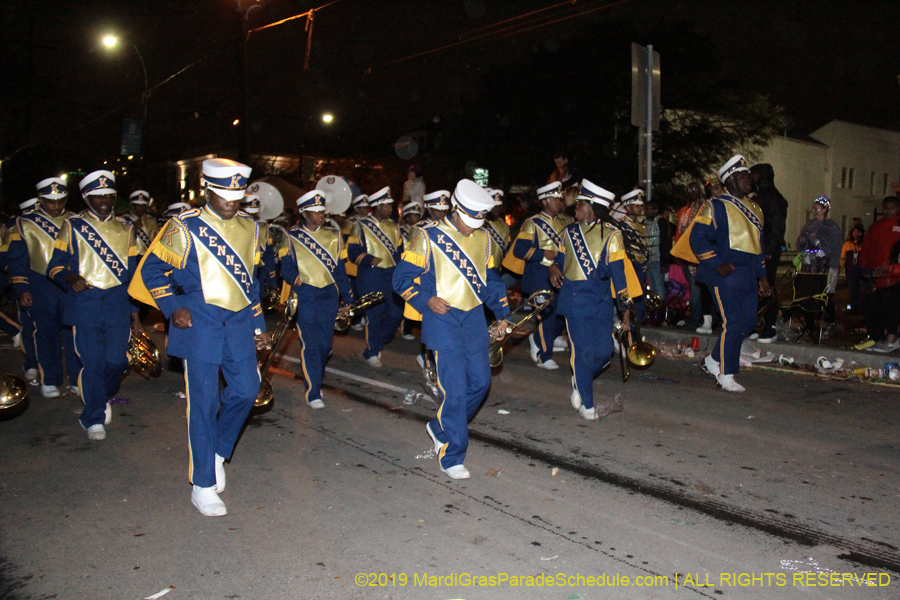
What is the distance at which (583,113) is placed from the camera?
29438mm

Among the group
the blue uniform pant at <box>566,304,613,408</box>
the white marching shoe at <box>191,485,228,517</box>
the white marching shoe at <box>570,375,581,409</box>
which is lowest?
the white marching shoe at <box>191,485,228,517</box>

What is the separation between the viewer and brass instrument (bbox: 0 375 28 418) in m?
6.04

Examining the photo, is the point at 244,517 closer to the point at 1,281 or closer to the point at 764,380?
the point at 764,380

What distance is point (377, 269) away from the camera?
10.7m

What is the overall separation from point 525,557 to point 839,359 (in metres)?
6.89

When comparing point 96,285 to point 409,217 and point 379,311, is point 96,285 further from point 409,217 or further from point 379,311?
point 409,217

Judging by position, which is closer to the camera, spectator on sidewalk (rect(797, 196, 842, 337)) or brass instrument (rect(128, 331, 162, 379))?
brass instrument (rect(128, 331, 162, 379))

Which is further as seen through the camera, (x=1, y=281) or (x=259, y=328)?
(x=1, y=281)

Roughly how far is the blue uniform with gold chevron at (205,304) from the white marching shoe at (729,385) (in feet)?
17.3

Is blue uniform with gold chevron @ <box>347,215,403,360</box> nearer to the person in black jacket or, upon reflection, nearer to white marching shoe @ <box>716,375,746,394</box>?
white marching shoe @ <box>716,375,746,394</box>

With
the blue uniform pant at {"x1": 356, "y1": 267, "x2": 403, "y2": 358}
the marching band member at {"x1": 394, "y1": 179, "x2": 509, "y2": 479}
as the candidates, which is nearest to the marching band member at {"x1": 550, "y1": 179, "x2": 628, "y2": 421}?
the marching band member at {"x1": 394, "y1": 179, "x2": 509, "y2": 479}

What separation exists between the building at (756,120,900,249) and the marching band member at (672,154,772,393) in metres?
41.5

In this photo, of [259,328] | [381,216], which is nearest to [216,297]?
[259,328]

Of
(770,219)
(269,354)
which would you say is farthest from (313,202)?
(770,219)
